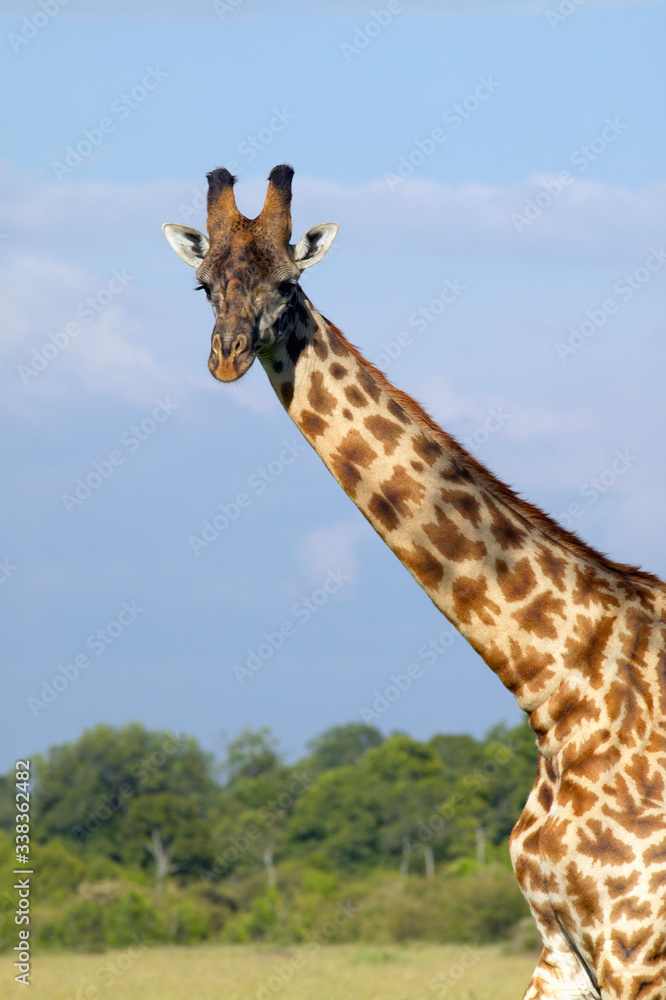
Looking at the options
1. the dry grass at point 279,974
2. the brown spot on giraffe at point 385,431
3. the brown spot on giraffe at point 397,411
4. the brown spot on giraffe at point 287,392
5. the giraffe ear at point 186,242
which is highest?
the giraffe ear at point 186,242

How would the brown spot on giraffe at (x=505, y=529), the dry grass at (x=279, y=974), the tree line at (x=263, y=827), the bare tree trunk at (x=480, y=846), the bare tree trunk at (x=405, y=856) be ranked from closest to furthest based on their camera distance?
the brown spot on giraffe at (x=505, y=529)
the dry grass at (x=279, y=974)
the tree line at (x=263, y=827)
the bare tree trunk at (x=480, y=846)
the bare tree trunk at (x=405, y=856)

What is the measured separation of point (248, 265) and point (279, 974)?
25198mm

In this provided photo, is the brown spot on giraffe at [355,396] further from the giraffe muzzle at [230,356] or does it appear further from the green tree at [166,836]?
the green tree at [166,836]

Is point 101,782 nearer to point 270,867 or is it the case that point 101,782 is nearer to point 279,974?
point 270,867

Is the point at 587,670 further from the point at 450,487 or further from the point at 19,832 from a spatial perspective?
the point at 19,832

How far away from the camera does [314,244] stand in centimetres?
663

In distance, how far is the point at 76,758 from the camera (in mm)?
63281

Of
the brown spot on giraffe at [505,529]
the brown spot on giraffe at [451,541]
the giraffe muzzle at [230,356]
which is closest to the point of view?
the giraffe muzzle at [230,356]

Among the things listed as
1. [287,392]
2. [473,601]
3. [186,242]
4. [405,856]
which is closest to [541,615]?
[473,601]

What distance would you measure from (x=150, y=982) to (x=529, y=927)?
17.3m

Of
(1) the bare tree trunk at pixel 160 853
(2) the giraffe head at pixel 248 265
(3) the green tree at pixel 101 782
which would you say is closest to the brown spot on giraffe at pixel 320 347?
(2) the giraffe head at pixel 248 265

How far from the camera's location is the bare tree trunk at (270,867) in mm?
49384

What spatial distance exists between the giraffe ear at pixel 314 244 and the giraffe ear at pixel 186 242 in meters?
0.67

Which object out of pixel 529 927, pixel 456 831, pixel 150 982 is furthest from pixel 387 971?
pixel 456 831
